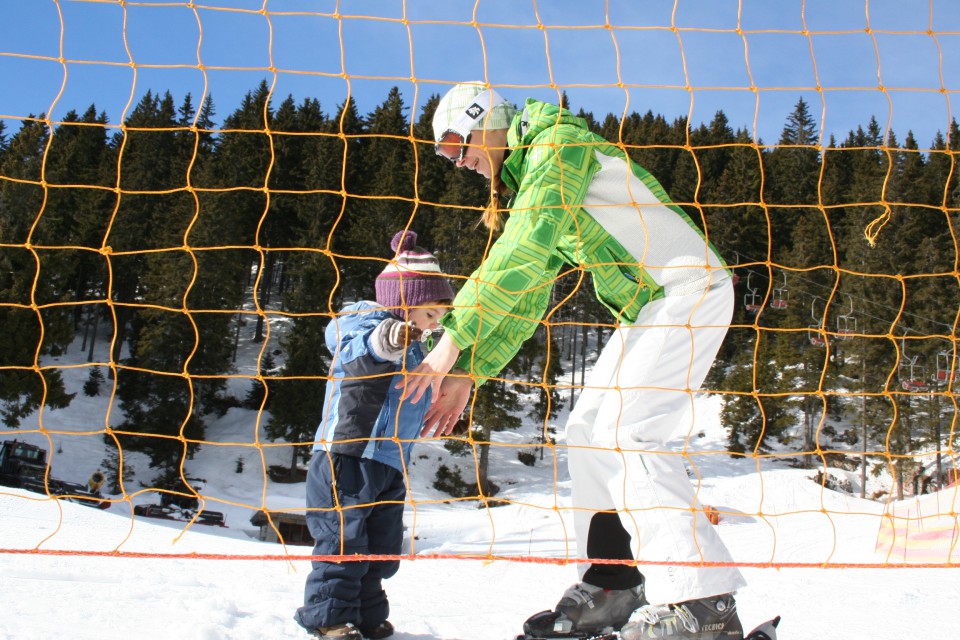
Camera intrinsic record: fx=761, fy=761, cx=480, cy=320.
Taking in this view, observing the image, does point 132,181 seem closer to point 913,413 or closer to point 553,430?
point 553,430

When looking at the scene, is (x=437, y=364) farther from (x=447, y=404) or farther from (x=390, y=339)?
(x=390, y=339)

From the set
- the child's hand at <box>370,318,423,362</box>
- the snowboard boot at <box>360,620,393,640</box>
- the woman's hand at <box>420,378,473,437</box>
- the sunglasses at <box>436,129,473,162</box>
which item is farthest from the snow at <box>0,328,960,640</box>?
the sunglasses at <box>436,129,473,162</box>

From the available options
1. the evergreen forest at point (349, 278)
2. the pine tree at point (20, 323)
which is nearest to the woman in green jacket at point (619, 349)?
the evergreen forest at point (349, 278)

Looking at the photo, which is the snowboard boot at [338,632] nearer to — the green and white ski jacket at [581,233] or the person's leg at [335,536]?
the person's leg at [335,536]

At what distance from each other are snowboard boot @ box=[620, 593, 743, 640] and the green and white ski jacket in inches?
32.9

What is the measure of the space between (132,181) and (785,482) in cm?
3437

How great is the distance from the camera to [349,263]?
107 ft

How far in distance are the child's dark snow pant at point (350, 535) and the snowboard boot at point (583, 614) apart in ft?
1.81

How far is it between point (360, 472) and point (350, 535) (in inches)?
8.4

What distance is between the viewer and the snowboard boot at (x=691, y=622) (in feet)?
6.53

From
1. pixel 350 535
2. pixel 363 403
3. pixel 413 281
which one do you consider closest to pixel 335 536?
pixel 350 535

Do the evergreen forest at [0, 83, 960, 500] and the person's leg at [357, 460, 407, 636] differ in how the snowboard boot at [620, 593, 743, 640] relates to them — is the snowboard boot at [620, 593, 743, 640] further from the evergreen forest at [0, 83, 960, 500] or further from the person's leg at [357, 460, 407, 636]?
the evergreen forest at [0, 83, 960, 500]

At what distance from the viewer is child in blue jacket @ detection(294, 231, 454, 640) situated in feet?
8.02

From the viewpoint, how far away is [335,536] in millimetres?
2555
